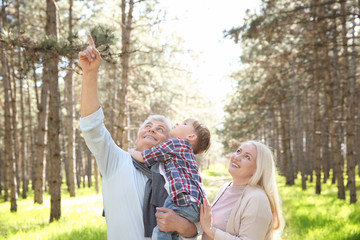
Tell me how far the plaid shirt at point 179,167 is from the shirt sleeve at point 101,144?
209 mm

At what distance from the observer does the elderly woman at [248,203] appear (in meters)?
2.76

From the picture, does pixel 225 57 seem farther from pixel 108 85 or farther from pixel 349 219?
pixel 349 219

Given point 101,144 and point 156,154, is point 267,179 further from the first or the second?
point 101,144

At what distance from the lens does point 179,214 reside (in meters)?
2.49

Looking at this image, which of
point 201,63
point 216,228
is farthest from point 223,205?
point 201,63

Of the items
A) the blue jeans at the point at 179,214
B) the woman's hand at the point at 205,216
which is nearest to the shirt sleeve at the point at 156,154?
the blue jeans at the point at 179,214

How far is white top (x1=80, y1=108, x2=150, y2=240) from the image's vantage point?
96.9 inches

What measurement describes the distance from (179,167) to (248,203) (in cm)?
63

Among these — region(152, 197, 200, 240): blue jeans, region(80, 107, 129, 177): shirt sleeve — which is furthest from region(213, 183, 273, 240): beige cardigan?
region(80, 107, 129, 177): shirt sleeve

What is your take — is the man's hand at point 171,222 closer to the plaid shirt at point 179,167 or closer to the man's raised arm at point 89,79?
the plaid shirt at point 179,167

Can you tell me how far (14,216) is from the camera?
1002cm

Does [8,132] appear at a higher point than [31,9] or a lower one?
lower

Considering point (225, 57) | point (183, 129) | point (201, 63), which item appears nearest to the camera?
point (183, 129)

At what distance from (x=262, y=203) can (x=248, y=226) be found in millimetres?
207
